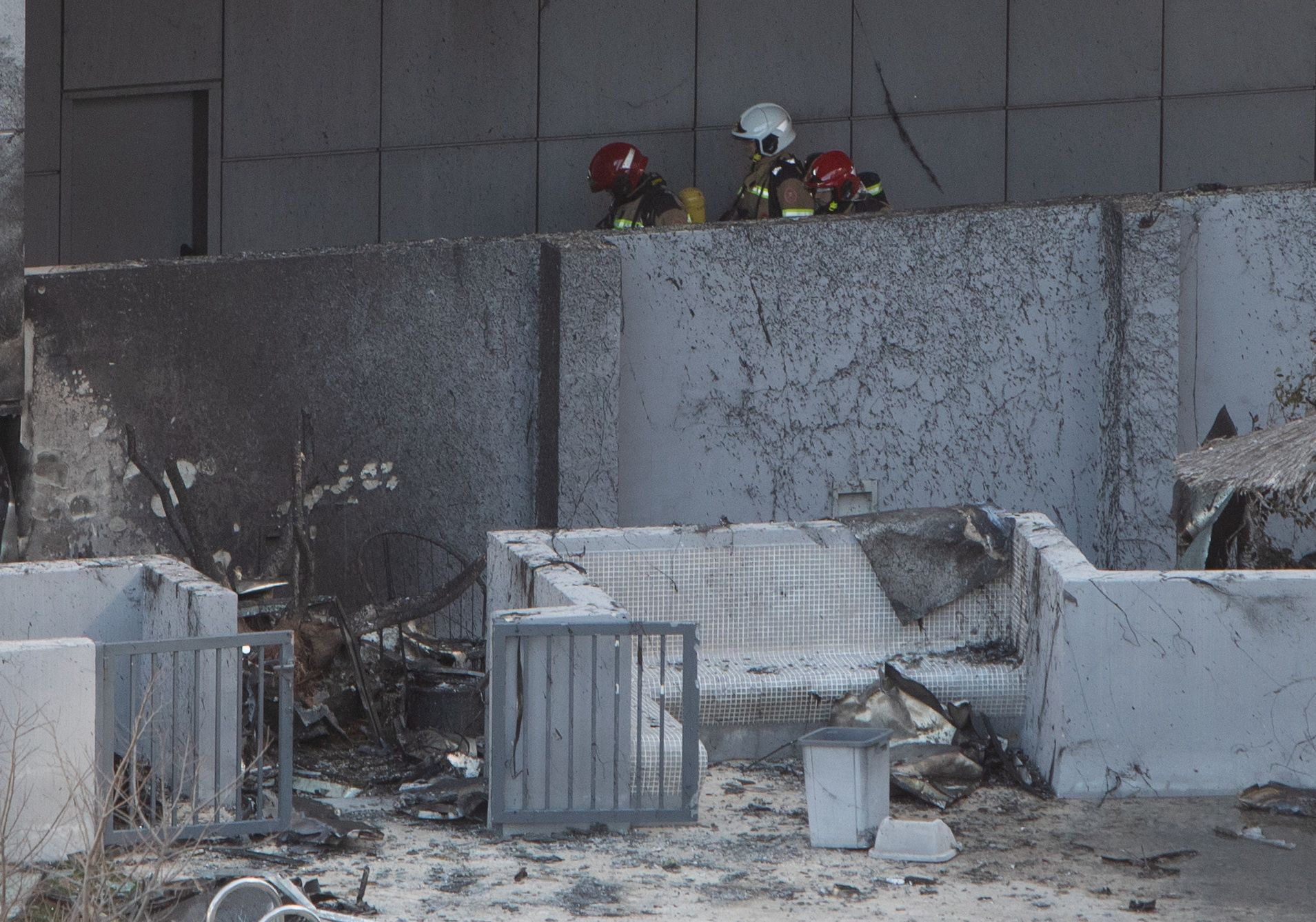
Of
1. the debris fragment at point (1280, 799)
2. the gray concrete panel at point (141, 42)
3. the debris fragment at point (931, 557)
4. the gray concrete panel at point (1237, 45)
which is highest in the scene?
the gray concrete panel at point (141, 42)

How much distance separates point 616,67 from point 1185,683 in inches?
356

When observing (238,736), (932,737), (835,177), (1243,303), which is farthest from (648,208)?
(238,736)

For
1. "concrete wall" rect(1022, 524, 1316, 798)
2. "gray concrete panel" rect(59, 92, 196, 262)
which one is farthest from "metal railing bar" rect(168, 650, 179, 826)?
"gray concrete panel" rect(59, 92, 196, 262)

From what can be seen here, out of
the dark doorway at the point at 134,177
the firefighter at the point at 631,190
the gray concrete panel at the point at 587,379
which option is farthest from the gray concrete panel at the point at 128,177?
the gray concrete panel at the point at 587,379

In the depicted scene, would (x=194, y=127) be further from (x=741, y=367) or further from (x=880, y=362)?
(x=880, y=362)

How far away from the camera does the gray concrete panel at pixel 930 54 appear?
1374 centimetres

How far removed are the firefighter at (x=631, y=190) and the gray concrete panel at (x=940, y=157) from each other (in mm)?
1956

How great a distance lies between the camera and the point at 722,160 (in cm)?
1427

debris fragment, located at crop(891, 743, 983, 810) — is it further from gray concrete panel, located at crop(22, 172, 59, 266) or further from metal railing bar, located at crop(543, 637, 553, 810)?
gray concrete panel, located at crop(22, 172, 59, 266)

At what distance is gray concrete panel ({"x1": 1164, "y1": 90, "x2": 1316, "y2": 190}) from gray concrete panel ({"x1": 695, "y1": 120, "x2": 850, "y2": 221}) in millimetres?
2506

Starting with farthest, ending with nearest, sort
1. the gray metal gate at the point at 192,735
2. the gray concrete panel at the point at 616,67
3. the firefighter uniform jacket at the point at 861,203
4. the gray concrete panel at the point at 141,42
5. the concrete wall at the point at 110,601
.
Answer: the gray concrete panel at the point at 141,42
the gray concrete panel at the point at 616,67
the firefighter uniform jacket at the point at 861,203
the concrete wall at the point at 110,601
the gray metal gate at the point at 192,735

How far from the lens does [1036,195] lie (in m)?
13.7

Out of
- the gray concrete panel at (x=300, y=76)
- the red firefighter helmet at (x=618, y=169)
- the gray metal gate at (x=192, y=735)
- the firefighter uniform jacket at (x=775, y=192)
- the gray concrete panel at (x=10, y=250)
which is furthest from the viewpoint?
the gray concrete panel at (x=300, y=76)

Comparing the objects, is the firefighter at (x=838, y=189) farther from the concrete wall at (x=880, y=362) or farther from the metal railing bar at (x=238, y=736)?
the metal railing bar at (x=238, y=736)
